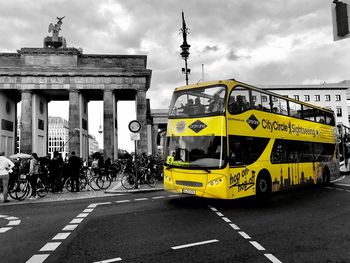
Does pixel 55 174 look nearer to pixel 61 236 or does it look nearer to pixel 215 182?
pixel 215 182

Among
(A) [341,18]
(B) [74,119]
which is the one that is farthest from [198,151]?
(B) [74,119]

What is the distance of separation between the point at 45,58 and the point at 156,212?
34138mm

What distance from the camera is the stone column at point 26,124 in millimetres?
37250

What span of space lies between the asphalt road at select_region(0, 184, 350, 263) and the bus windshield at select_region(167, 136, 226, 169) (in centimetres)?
137

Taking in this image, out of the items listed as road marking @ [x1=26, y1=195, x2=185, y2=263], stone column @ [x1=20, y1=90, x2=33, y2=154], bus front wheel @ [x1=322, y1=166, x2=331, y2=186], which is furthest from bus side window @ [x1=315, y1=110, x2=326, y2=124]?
stone column @ [x1=20, y1=90, x2=33, y2=154]

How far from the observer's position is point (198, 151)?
390 inches

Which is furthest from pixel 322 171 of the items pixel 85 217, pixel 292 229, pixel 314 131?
pixel 85 217

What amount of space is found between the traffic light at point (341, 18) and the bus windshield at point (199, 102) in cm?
585

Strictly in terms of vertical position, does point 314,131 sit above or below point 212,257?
above

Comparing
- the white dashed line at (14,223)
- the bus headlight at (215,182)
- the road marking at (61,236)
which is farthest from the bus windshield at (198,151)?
Result: the white dashed line at (14,223)

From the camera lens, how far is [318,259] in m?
5.02

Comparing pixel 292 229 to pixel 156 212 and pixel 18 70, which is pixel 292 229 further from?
pixel 18 70

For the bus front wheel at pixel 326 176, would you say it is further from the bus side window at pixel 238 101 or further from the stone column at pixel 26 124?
the stone column at pixel 26 124

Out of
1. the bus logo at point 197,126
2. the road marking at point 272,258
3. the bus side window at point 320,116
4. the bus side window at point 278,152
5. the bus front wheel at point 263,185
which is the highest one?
the bus side window at point 320,116
